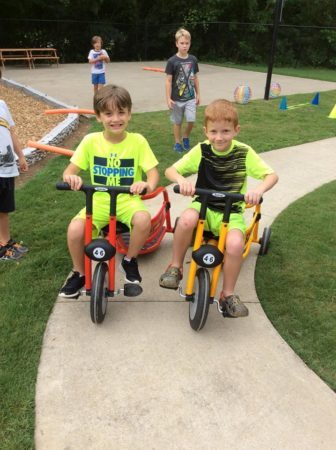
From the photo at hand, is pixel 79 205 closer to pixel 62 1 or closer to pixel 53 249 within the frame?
pixel 53 249

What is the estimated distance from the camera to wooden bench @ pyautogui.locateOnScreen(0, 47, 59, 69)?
16753mm

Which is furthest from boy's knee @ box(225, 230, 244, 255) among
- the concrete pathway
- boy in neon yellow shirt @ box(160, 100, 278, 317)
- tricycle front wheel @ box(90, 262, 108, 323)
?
the concrete pathway

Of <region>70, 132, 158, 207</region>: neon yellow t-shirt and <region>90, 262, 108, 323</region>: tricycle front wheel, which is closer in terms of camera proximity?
<region>90, 262, 108, 323</region>: tricycle front wheel

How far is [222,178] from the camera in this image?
3.00m

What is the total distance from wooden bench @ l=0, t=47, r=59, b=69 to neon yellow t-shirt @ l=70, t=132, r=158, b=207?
50.8 feet

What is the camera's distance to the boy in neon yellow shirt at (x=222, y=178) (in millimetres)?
2709

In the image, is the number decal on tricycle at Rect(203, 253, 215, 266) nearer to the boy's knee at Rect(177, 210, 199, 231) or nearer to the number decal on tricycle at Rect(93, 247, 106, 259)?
the boy's knee at Rect(177, 210, 199, 231)

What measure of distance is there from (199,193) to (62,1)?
19707mm

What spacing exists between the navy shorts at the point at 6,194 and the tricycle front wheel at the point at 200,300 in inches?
64.4

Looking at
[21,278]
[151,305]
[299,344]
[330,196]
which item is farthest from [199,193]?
[330,196]

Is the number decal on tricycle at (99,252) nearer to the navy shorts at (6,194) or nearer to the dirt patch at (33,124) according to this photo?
the navy shorts at (6,194)

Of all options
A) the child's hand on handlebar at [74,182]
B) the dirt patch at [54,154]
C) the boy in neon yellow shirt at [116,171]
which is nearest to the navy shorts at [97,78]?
the dirt patch at [54,154]

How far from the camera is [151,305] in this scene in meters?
2.98

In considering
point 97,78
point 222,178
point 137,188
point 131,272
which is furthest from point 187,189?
point 97,78
